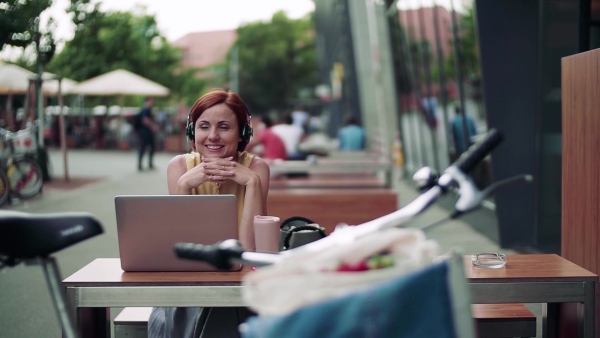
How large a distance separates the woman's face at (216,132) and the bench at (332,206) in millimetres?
4802

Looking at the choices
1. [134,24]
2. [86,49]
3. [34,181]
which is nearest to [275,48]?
[134,24]

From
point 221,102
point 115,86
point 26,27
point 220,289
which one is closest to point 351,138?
point 26,27

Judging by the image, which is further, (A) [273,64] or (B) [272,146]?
(A) [273,64]

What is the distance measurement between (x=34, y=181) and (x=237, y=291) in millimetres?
11902

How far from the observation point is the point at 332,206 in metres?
8.85

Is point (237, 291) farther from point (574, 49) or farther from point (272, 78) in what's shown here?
point (272, 78)

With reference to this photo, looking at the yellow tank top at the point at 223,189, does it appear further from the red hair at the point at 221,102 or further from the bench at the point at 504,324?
the bench at the point at 504,324

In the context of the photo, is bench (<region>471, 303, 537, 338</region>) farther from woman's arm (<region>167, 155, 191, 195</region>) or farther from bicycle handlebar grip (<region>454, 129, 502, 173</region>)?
bicycle handlebar grip (<region>454, 129, 502, 173</region>)

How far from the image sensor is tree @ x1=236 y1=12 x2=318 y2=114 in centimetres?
8856

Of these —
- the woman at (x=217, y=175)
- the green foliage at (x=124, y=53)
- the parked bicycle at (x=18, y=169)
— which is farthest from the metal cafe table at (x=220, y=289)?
the green foliage at (x=124, y=53)

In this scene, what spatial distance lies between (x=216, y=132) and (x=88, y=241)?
6398 mm

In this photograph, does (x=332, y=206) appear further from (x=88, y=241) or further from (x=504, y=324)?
(x=504, y=324)

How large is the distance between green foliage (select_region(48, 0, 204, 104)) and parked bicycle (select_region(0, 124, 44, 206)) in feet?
77.5

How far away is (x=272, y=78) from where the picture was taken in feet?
293
